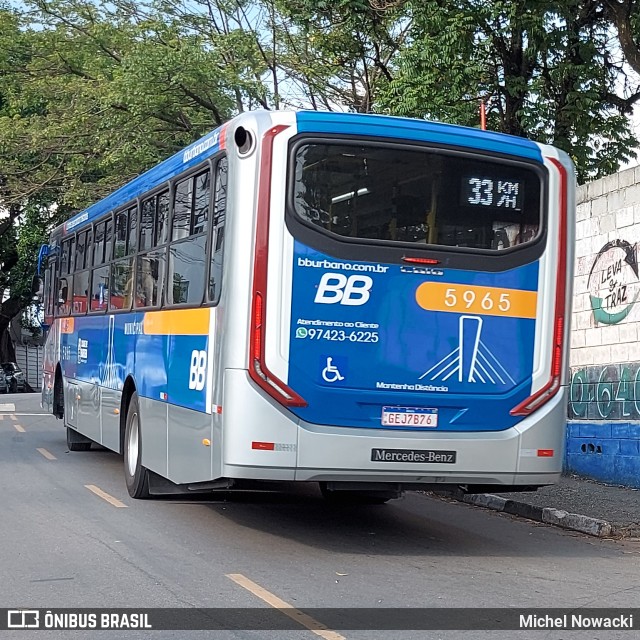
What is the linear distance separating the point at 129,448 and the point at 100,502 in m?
0.81

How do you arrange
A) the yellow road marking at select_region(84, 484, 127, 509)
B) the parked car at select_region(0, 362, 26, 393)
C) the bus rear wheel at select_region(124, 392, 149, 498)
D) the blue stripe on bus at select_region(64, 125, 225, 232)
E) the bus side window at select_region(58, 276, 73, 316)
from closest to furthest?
1. the blue stripe on bus at select_region(64, 125, 225, 232)
2. the yellow road marking at select_region(84, 484, 127, 509)
3. the bus rear wheel at select_region(124, 392, 149, 498)
4. the bus side window at select_region(58, 276, 73, 316)
5. the parked car at select_region(0, 362, 26, 393)

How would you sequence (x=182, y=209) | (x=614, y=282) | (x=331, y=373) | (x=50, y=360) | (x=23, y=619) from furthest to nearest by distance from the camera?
(x=50, y=360) < (x=614, y=282) < (x=182, y=209) < (x=331, y=373) < (x=23, y=619)

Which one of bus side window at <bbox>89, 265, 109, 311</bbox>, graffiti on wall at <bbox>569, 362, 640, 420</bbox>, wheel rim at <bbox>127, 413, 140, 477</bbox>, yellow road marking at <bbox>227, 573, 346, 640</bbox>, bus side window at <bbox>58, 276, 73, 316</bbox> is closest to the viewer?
yellow road marking at <bbox>227, 573, 346, 640</bbox>

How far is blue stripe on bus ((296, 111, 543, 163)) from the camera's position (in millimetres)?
8344

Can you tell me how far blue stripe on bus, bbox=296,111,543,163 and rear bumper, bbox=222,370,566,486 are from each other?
200 centimetres

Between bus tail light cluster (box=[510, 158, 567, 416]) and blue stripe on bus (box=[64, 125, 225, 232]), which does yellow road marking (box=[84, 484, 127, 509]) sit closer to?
blue stripe on bus (box=[64, 125, 225, 232])

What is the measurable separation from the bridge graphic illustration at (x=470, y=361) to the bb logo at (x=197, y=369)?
1.84 m

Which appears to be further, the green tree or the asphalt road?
the green tree

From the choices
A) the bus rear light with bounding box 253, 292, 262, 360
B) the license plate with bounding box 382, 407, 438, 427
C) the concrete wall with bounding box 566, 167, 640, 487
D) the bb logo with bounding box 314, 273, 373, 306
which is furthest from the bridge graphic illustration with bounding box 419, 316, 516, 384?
the concrete wall with bounding box 566, 167, 640, 487

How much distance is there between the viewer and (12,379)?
45.8 meters

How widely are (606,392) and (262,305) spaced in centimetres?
667

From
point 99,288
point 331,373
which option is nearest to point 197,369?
point 331,373

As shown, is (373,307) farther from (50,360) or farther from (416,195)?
(50,360)

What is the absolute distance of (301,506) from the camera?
11.3 meters
